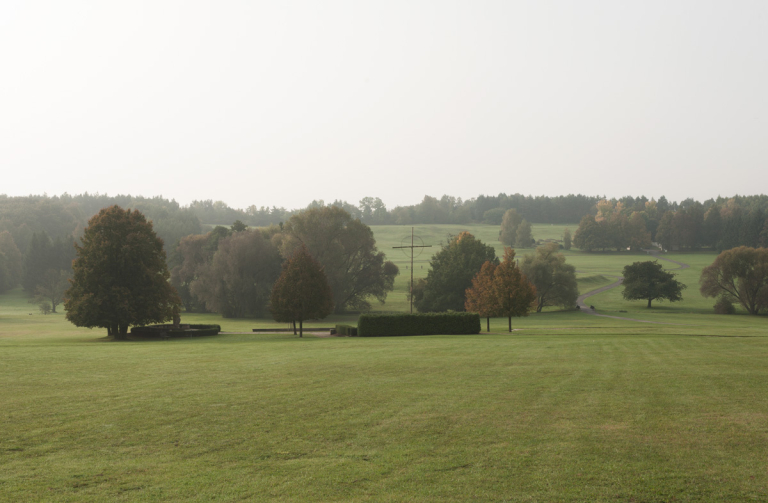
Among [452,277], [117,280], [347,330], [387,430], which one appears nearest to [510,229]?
A: [452,277]

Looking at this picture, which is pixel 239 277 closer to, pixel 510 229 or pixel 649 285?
pixel 649 285

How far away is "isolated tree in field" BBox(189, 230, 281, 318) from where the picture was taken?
213 feet

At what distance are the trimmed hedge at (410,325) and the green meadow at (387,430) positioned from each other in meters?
16.6

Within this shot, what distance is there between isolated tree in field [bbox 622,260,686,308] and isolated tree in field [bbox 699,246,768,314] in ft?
11.6

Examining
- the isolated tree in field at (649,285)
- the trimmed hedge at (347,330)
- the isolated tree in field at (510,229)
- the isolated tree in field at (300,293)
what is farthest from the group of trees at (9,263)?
the isolated tree in field at (510,229)

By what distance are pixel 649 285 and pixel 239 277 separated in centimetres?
5180

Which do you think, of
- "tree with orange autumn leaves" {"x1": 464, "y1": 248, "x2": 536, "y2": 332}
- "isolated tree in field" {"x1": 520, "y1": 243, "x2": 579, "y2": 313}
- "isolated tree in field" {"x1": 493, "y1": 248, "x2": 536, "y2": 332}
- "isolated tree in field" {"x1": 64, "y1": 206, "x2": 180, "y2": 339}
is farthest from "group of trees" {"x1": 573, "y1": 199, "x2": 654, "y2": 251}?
"isolated tree in field" {"x1": 64, "y1": 206, "x2": 180, "y2": 339}

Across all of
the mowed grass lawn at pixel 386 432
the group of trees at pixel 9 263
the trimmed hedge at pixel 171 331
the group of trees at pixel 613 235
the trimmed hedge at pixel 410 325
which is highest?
the group of trees at pixel 613 235

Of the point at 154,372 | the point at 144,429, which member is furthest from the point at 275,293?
the point at 144,429

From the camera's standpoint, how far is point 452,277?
66.4 metres

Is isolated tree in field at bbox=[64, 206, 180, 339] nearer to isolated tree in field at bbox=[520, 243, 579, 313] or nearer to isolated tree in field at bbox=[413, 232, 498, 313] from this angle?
isolated tree in field at bbox=[413, 232, 498, 313]

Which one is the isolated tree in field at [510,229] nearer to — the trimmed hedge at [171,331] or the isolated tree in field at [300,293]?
the isolated tree in field at [300,293]

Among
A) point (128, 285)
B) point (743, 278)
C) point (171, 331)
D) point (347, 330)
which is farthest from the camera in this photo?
point (743, 278)

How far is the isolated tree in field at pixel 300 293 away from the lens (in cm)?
3697
